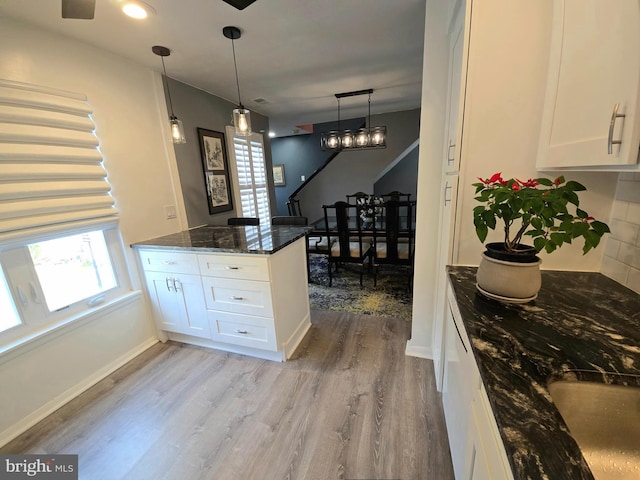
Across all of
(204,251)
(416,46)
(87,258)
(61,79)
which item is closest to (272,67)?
(416,46)

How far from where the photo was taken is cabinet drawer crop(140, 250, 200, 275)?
6.63 feet

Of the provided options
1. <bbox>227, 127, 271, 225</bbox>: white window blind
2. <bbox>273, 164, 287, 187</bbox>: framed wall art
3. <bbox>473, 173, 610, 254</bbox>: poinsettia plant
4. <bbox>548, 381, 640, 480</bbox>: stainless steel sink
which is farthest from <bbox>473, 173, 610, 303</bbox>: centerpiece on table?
<bbox>273, 164, 287, 187</bbox>: framed wall art

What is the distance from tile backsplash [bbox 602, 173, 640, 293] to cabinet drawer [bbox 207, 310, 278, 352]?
187 cm

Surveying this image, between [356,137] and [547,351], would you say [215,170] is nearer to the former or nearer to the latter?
[356,137]

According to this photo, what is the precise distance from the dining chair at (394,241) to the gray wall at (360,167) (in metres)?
2.90

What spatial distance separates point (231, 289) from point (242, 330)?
13.5 inches

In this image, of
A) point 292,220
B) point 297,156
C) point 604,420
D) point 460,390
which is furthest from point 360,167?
point 604,420

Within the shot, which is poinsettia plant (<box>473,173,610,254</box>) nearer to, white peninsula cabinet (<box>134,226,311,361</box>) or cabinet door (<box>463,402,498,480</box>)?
cabinet door (<box>463,402,498,480</box>)

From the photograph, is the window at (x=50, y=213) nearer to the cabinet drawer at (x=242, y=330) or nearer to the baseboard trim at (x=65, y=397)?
the baseboard trim at (x=65, y=397)

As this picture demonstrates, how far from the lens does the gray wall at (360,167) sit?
526cm

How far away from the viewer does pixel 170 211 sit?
2533 mm

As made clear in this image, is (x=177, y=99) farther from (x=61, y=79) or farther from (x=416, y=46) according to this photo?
(x=416, y=46)

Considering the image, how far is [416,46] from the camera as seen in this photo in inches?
88.6

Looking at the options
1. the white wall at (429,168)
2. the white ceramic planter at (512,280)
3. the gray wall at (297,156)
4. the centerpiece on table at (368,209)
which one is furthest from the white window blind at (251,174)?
the white ceramic planter at (512,280)
